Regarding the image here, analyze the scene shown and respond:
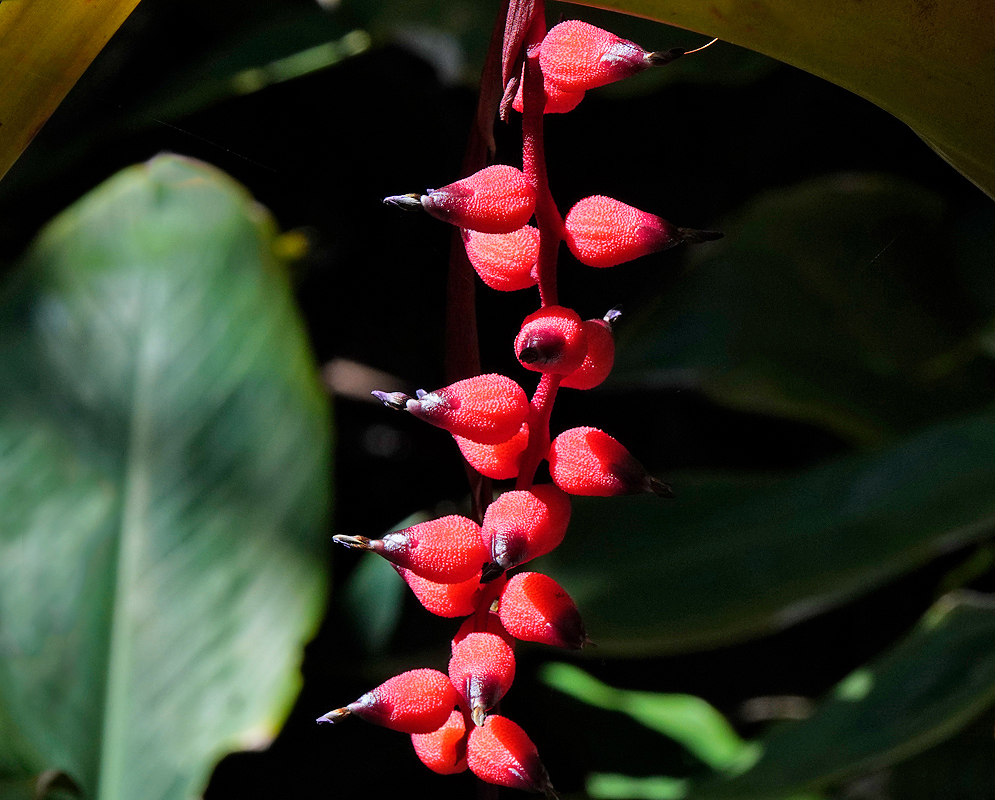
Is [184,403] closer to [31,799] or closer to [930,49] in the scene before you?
[31,799]

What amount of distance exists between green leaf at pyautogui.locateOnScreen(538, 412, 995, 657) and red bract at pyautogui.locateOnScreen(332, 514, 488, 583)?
392 millimetres

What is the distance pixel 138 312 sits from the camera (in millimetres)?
699

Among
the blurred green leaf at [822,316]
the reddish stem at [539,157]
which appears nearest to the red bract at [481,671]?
the reddish stem at [539,157]

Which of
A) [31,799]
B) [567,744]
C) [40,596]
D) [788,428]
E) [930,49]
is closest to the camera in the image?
[930,49]

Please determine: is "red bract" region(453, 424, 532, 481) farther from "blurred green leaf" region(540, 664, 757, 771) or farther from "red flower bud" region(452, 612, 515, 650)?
"blurred green leaf" region(540, 664, 757, 771)

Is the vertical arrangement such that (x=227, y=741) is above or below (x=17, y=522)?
below

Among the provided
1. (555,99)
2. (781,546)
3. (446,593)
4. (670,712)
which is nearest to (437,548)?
(446,593)

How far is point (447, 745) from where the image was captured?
298 millimetres

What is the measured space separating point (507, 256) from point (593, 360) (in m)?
0.04

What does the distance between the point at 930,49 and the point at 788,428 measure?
2.71 ft

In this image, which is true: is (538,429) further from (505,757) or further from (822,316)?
(822,316)

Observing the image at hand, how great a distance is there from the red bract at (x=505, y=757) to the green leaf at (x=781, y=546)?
1.23 ft

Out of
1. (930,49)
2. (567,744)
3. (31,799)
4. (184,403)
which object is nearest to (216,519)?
(184,403)

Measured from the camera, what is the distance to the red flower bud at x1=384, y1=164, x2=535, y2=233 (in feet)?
0.80
